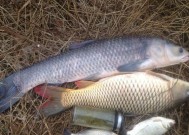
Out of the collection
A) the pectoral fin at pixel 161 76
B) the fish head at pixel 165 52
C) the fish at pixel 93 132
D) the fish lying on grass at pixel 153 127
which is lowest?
the fish at pixel 93 132

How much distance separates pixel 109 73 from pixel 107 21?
47cm

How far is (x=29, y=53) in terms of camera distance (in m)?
3.12

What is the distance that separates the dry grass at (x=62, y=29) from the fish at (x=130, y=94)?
196mm

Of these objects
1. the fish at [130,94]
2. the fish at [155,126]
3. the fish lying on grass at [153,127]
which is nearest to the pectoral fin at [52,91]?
the fish at [130,94]

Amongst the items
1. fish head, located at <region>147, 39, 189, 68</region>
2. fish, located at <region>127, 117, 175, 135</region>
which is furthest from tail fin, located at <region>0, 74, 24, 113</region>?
fish head, located at <region>147, 39, 189, 68</region>

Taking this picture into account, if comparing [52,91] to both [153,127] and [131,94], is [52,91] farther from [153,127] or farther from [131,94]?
[153,127]

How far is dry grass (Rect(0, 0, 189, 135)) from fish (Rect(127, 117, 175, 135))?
195mm

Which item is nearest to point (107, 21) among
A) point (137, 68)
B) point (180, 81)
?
point (137, 68)

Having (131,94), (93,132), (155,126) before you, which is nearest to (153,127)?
Answer: (155,126)

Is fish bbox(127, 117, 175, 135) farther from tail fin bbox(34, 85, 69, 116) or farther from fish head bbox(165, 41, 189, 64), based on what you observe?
tail fin bbox(34, 85, 69, 116)

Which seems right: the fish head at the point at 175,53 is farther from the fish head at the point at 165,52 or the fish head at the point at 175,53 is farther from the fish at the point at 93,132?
the fish at the point at 93,132

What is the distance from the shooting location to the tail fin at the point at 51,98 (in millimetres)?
2891

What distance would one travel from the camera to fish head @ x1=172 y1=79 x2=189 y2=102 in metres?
2.77

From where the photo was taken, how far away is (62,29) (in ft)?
10.4
